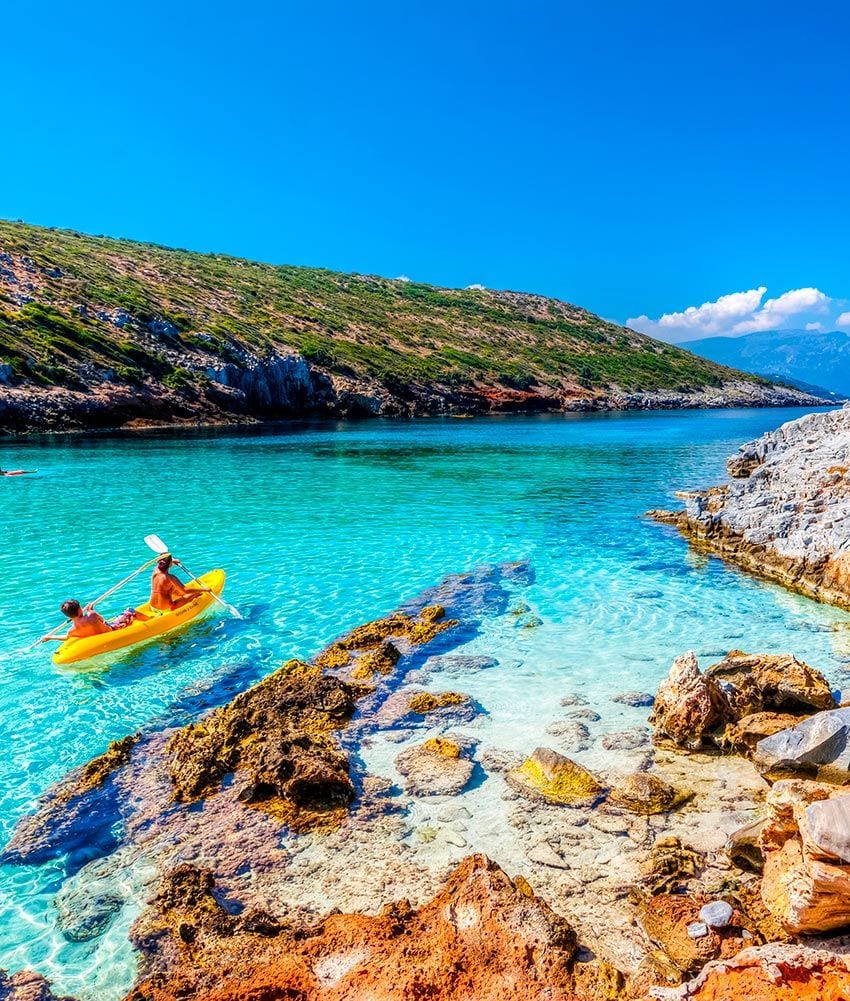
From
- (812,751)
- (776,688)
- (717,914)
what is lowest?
(717,914)

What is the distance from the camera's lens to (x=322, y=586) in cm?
1507

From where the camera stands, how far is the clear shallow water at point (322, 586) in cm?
851

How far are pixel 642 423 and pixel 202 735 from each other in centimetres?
7463

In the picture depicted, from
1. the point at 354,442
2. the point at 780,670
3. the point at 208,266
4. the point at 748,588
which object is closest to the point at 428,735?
the point at 780,670

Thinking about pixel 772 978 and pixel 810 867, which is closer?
pixel 772 978

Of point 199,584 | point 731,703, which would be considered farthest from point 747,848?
point 199,584

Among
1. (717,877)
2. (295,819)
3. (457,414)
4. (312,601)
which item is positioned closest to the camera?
(717,877)

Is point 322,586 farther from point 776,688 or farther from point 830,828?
point 830,828

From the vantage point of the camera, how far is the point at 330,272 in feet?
434

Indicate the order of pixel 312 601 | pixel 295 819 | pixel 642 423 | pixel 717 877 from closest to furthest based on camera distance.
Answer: pixel 717 877 < pixel 295 819 < pixel 312 601 < pixel 642 423

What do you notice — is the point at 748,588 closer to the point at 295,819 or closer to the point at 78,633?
the point at 295,819

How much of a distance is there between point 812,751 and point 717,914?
2201 mm

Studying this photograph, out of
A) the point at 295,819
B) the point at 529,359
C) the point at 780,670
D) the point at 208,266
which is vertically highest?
the point at 208,266

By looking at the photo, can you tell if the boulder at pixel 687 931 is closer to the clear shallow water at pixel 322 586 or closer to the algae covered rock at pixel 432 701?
the clear shallow water at pixel 322 586
